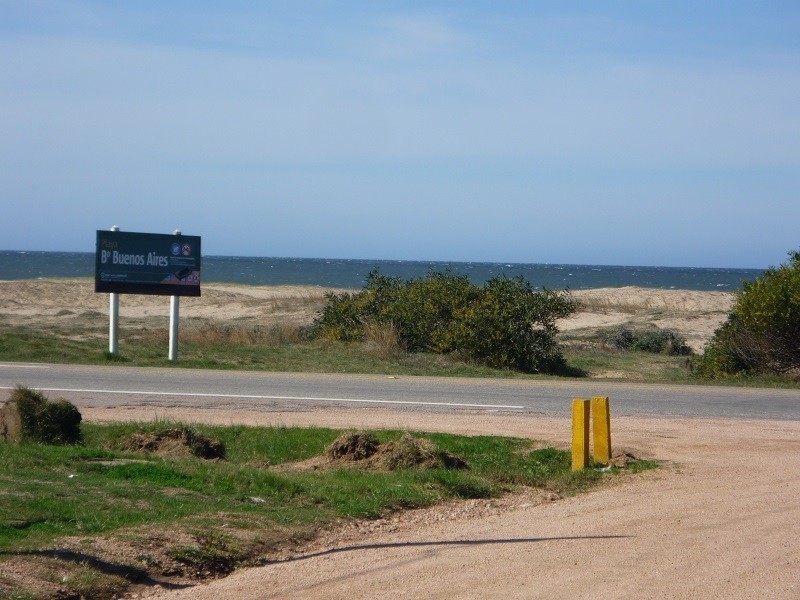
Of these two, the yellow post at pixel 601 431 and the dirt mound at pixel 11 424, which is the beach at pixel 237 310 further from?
the dirt mound at pixel 11 424

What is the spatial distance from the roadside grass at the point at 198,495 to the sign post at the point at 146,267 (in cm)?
1121

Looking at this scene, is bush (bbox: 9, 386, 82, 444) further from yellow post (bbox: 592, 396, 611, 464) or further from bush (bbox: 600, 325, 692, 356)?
bush (bbox: 600, 325, 692, 356)

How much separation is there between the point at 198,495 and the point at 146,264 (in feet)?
52.8

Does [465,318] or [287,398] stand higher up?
[465,318]

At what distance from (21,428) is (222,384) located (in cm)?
829

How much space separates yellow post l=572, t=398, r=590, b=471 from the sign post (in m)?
14.3

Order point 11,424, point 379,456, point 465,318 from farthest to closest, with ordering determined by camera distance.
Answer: point 465,318
point 379,456
point 11,424

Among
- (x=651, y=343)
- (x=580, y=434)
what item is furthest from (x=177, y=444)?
(x=651, y=343)

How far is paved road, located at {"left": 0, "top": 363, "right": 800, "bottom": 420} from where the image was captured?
677 inches

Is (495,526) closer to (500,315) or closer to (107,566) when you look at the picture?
(107,566)

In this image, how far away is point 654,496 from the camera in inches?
403

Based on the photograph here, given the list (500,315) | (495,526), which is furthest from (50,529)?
(500,315)

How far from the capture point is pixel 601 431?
12.3m

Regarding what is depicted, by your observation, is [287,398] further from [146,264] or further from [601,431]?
[146,264]
